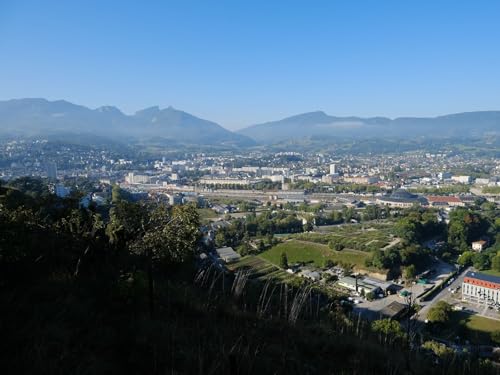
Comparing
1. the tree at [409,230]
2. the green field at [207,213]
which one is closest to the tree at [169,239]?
the tree at [409,230]

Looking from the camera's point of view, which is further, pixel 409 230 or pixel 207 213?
pixel 207 213

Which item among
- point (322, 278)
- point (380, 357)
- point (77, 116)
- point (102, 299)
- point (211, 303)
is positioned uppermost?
point (77, 116)

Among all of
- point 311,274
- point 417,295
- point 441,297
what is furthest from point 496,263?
point 311,274

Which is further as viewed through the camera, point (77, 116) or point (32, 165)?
point (77, 116)

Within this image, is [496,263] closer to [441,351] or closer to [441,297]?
[441,297]

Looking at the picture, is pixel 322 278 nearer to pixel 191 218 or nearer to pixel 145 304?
pixel 191 218

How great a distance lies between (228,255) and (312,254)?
3.12 metres

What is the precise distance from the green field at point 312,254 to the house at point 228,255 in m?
0.98

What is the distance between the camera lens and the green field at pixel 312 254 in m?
13.1

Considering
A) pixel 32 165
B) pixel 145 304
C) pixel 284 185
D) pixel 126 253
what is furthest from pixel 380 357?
pixel 32 165

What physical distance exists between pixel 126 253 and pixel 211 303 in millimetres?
1276

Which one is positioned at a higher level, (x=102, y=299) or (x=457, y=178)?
(x=102, y=299)

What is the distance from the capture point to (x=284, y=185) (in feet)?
107

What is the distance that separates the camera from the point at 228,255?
13.1 metres
